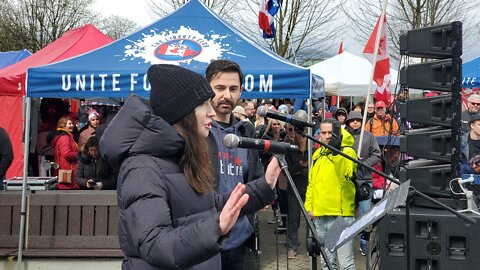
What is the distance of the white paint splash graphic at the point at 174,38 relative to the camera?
654 cm

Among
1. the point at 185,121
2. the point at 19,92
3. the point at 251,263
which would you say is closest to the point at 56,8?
the point at 19,92

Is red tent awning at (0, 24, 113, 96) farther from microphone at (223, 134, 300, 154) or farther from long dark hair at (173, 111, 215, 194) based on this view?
long dark hair at (173, 111, 215, 194)

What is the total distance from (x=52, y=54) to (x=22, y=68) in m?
0.56

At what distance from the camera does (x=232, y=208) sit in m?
1.88

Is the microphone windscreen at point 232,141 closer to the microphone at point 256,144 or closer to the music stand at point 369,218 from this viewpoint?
the microphone at point 256,144

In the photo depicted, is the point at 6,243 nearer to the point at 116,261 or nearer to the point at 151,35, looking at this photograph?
the point at 116,261

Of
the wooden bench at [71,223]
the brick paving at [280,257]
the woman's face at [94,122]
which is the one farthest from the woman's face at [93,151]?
the brick paving at [280,257]

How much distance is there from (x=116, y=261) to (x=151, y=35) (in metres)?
2.62

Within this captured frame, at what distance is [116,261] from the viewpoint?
638 cm

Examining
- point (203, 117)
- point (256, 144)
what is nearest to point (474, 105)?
point (256, 144)

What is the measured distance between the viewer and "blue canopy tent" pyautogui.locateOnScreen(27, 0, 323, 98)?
6215mm

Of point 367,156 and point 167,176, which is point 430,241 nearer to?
point 167,176

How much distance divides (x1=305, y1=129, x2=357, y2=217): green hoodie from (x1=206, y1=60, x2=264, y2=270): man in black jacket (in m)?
2.21

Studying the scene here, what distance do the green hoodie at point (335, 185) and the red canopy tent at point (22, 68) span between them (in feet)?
12.4
